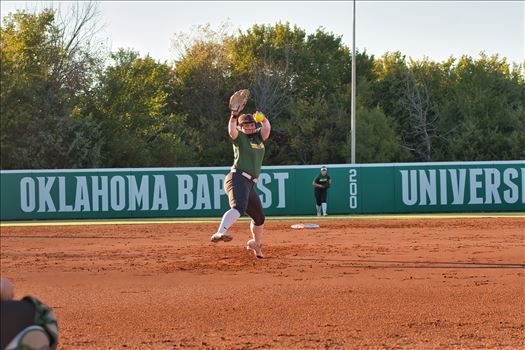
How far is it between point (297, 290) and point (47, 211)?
2061 centimetres

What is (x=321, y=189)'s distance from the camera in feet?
92.4

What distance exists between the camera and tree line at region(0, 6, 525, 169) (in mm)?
42062

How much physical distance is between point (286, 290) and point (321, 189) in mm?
18052

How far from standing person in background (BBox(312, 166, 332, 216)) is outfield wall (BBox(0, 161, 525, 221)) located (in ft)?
3.17

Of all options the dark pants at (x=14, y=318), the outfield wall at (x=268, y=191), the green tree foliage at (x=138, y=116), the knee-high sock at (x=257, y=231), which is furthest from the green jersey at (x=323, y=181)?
the dark pants at (x=14, y=318)

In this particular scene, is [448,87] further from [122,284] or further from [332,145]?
[122,284]

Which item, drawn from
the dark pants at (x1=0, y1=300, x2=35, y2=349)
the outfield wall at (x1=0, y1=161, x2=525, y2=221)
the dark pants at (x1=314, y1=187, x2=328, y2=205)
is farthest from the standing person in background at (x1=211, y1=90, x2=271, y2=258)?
the outfield wall at (x1=0, y1=161, x2=525, y2=221)

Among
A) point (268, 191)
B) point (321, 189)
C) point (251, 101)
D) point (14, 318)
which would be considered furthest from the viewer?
point (251, 101)

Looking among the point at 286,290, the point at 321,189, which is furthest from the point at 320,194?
the point at 286,290

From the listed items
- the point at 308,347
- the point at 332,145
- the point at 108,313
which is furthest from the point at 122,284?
the point at 332,145

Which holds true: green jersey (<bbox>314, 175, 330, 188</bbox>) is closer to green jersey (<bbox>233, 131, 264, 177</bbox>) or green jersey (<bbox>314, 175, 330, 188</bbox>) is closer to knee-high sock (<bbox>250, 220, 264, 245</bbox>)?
knee-high sock (<bbox>250, 220, 264, 245</bbox>)

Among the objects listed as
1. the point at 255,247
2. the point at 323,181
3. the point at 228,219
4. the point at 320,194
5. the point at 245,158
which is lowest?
the point at 255,247

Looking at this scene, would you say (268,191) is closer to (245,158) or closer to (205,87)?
(245,158)

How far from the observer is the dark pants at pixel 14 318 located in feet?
11.4
